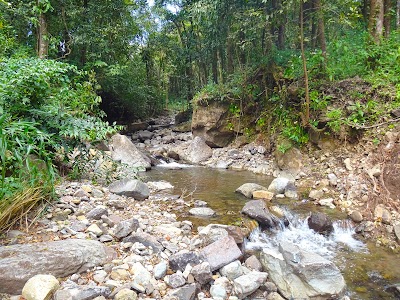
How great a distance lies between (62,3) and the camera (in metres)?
10.0

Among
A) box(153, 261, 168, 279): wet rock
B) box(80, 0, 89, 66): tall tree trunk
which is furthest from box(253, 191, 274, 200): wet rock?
box(80, 0, 89, 66): tall tree trunk

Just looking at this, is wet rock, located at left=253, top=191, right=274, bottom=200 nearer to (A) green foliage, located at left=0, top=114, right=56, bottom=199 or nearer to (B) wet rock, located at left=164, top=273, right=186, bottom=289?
(B) wet rock, located at left=164, top=273, right=186, bottom=289

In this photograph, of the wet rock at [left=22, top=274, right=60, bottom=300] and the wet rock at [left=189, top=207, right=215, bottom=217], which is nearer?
the wet rock at [left=22, top=274, right=60, bottom=300]

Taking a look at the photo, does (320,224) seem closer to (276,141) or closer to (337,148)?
(337,148)

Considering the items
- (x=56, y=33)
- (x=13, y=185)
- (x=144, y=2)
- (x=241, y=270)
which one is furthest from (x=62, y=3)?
(x=241, y=270)

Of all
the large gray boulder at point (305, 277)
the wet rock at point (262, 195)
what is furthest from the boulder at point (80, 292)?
the wet rock at point (262, 195)

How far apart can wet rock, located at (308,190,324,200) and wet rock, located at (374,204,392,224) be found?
127cm

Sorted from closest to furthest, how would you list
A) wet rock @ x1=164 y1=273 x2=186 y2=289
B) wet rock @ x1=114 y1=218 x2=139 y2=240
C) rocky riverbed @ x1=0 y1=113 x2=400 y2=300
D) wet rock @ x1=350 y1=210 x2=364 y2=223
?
rocky riverbed @ x1=0 y1=113 x2=400 y2=300, wet rock @ x1=164 y1=273 x2=186 y2=289, wet rock @ x1=114 y1=218 x2=139 y2=240, wet rock @ x1=350 y1=210 x2=364 y2=223

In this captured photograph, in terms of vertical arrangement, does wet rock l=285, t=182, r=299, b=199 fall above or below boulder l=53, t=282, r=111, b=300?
below

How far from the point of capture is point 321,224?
15.2 feet

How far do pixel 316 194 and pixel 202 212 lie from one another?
265 cm

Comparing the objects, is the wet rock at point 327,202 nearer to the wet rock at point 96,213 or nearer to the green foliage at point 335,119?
the green foliage at point 335,119

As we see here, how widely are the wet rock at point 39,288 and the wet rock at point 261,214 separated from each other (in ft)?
10.5

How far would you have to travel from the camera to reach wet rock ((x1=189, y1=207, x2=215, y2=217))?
4.85 m
